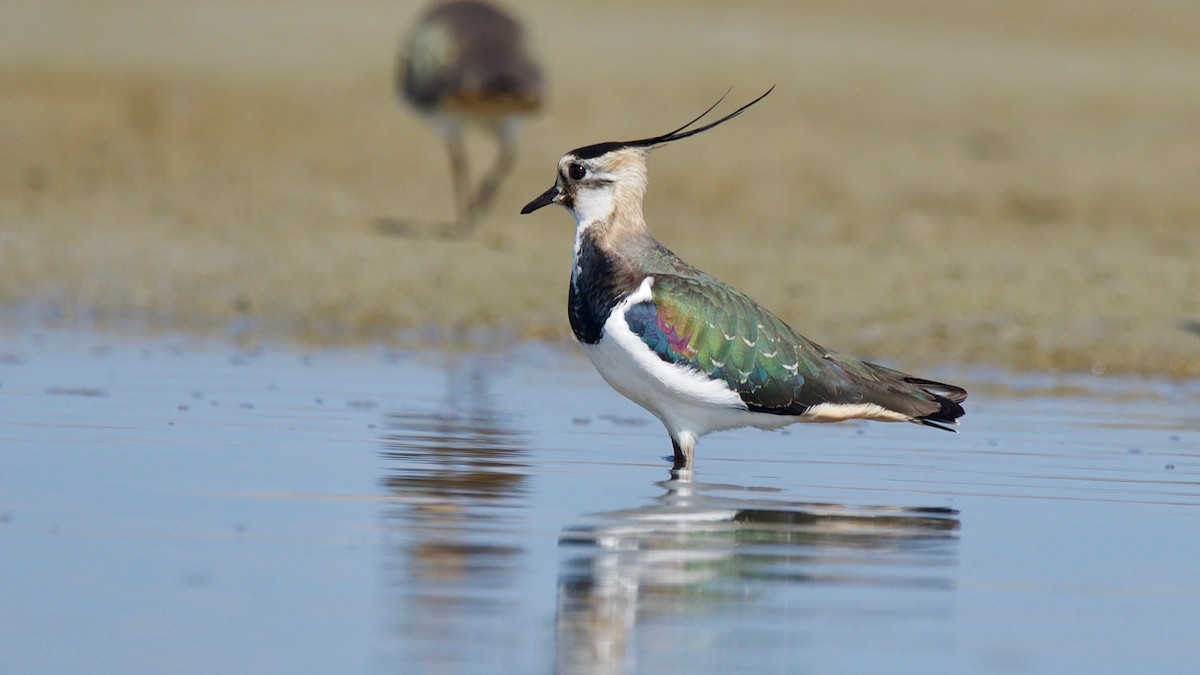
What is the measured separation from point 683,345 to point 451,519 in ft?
5.24

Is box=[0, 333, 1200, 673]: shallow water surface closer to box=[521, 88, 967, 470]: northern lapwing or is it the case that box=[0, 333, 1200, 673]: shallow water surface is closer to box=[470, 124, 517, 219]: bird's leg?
box=[521, 88, 967, 470]: northern lapwing

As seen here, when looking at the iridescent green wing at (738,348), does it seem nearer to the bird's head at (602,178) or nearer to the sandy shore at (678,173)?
the bird's head at (602,178)

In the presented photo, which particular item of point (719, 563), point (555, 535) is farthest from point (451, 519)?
point (719, 563)

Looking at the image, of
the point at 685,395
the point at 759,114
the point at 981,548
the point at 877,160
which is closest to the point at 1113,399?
the point at 685,395

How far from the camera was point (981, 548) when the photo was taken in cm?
646

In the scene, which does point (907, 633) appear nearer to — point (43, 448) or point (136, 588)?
point (136, 588)

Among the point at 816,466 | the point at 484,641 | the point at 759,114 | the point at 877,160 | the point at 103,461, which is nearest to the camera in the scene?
the point at 484,641

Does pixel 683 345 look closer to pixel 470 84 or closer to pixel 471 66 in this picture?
pixel 470 84

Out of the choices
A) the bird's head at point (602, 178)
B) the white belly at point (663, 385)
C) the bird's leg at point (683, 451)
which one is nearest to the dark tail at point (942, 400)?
the white belly at point (663, 385)

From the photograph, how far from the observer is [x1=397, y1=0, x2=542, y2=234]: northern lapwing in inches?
636

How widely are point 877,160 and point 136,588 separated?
546 inches

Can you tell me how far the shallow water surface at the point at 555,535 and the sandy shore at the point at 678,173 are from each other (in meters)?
2.71

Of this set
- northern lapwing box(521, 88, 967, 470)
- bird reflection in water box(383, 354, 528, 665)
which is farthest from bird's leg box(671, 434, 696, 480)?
bird reflection in water box(383, 354, 528, 665)

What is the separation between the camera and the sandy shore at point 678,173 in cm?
1322
